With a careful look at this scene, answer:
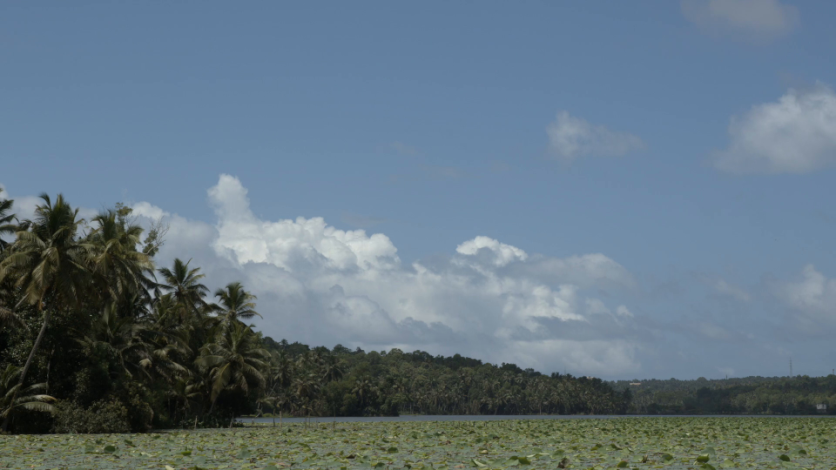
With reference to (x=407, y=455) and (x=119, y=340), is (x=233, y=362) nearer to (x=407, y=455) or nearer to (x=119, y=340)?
(x=119, y=340)

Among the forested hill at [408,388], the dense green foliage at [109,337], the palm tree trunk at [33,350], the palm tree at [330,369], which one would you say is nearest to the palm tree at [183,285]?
the dense green foliage at [109,337]

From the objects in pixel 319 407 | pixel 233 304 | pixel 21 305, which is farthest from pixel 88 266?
pixel 319 407

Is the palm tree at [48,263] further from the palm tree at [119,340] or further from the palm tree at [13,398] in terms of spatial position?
the palm tree at [119,340]

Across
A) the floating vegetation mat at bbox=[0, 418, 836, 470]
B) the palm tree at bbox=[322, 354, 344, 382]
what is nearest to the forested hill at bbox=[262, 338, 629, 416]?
the palm tree at bbox=[322, 354, 344, 382]

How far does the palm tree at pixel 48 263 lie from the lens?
1184 inches

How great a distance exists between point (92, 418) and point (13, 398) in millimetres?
3570

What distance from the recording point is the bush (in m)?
32.5

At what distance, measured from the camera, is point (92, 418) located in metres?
33.0

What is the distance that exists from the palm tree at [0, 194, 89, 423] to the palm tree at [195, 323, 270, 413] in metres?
19.3

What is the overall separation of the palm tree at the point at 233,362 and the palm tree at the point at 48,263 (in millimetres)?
19254

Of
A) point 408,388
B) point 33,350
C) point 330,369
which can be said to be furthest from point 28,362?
point 408,388

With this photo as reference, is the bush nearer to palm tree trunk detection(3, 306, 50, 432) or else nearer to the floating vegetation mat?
palm tree trunk detection(3, 306, 50, 432)

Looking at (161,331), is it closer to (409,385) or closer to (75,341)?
(75,341)

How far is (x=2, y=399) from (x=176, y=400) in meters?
21.0
